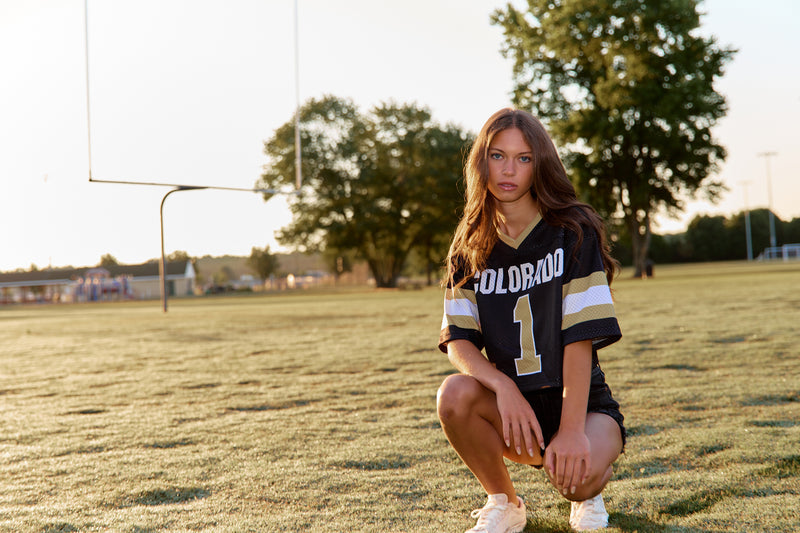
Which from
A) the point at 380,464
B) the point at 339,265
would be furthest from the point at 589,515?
the point at 339,265

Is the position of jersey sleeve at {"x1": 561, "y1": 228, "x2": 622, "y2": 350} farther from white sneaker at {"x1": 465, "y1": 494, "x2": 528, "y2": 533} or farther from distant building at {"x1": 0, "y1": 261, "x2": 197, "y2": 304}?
distant building at {"x1": 0, "y1": 261, "x2": 197, "y2": 304}

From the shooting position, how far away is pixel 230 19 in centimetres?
Answer: 1181

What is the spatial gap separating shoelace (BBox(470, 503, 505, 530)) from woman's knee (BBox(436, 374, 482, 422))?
29 cm

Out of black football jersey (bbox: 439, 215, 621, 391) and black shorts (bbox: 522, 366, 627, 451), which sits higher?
black football jersey (bbox: 439, 215, 621, 391)

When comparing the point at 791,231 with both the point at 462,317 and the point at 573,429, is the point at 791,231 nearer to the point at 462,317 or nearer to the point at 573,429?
the point at 462,317

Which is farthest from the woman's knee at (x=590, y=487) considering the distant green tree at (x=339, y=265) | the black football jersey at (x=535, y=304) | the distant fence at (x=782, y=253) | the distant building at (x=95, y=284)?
the distant fence at (x=782, y=253)

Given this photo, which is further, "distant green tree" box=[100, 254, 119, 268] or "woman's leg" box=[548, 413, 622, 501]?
"distant green tree" box=[100, 254, 119, 268]

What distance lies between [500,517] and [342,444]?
1439mm

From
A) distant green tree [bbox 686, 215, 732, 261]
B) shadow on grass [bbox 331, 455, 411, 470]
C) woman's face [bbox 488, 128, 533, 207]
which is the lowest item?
shadow on grass [bbox 331, 455, 411, 470]

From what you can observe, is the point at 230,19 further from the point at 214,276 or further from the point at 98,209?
the point at 214,276

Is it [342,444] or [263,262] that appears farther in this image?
[263,262]

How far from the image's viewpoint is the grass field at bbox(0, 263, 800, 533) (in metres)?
2.25

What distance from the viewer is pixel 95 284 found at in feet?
176

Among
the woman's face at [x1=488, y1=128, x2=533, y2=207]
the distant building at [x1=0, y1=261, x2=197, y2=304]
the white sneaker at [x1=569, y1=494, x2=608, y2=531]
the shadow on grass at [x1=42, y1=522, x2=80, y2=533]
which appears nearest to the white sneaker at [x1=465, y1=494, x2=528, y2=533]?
the white sneaker at [x1=569, y1=494, x2=608, y2=531]
